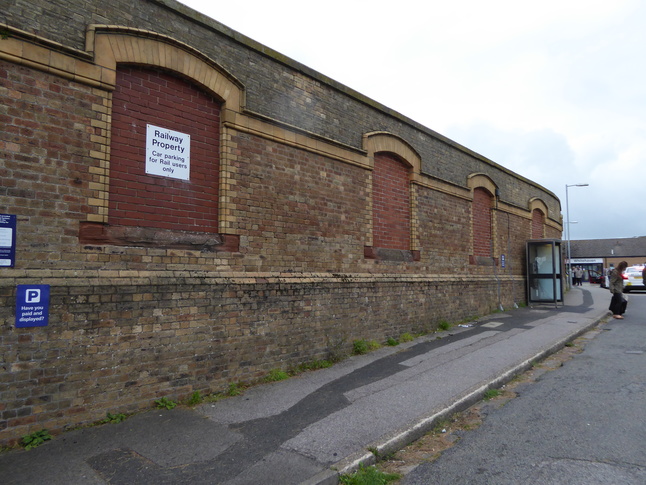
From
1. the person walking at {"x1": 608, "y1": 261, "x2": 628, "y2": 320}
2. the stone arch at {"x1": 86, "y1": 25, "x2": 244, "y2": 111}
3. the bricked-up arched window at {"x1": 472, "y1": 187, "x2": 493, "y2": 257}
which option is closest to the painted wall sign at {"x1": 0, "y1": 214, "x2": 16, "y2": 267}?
the stone arch at {"x1": 86, "y1": 25, "x2": 244, "y2": 111}

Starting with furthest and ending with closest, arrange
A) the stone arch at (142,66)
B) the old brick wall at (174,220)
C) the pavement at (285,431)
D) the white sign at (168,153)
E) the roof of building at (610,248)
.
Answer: the roof of building at (610,248) < the white sign at (168,153) < the stone arch at (142,66) < the old brick wall at (174,220) < the pavement at (285,431)

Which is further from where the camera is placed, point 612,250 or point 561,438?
point 612,250

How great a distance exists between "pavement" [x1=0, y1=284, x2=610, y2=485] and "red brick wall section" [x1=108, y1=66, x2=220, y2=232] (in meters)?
2.39

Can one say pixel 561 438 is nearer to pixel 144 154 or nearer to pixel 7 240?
pixel 144 154

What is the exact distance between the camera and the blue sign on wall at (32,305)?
4250mm

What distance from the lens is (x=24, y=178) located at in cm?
445

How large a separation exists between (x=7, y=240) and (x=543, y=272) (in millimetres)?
15988

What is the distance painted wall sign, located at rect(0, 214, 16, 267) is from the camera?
14.0 ft

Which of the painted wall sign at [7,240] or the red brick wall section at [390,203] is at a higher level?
the red brick wall section at [390,203]

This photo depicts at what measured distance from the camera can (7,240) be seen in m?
4.29

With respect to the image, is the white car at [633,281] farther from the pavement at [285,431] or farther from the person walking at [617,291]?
the pavement at [285,431]

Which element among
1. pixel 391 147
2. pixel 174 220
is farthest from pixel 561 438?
pixel 391 147

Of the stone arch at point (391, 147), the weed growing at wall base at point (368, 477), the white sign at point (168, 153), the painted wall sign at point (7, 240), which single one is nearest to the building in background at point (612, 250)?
the stone arch at point (391, 147)

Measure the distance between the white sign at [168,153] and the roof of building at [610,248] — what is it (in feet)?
278
